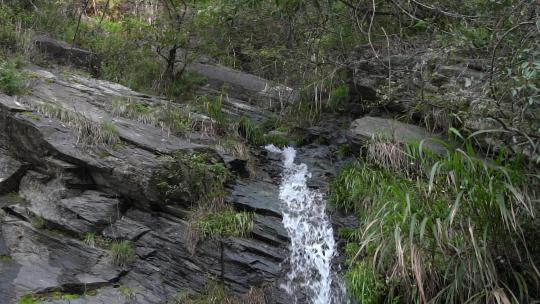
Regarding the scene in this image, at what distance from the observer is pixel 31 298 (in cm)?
575

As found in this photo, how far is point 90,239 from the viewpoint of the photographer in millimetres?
6859

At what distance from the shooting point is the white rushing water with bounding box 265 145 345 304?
6.92 m

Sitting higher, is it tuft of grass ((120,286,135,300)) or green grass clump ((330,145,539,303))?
green grass clump ((330,145,539,303))

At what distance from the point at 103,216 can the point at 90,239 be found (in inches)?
15.0

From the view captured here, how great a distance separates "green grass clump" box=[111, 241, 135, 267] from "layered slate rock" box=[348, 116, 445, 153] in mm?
3993

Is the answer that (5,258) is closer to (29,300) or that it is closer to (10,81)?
(29,300)

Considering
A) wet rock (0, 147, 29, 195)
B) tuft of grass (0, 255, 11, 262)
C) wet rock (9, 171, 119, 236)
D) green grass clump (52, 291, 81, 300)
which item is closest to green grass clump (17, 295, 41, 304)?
green grass clump (52, 291, 81, 300)

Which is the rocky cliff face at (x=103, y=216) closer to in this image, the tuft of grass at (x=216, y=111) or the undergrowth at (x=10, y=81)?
the undergrowth at (x=10, y=81)

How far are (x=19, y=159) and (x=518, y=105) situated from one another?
257 inches

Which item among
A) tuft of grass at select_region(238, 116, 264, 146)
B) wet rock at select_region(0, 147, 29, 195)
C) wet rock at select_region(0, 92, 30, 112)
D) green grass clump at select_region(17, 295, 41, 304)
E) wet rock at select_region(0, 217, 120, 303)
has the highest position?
wet rock at select_region(0, 92, 30, 112)

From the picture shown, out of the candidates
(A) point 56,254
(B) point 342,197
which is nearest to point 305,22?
(B) point 342,197

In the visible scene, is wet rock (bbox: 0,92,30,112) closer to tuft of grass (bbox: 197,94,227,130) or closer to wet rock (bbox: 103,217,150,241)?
wet rock (bbox: 103,217,150,241)

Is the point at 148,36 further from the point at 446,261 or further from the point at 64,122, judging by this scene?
the point at 446,261

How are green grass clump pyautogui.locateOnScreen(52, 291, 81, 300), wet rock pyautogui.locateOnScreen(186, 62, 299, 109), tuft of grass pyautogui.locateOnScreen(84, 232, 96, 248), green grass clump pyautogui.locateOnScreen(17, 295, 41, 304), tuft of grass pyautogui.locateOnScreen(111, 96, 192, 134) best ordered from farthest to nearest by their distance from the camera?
wet rock pyautogui.locateOnScreen(186, 62, 299, 109)
tuft of grass pyautogui.locateOnScreen(111, 96, 192, 134)
tuft of grass pyautogui.locateOnScreen(84, 232, 96, 248)
green grass clump pyautogui.locateOnScreen(52, 291, 81, 300)
green grass clump pyautogui.locateOnScreen(17, 295, 41, 304)
